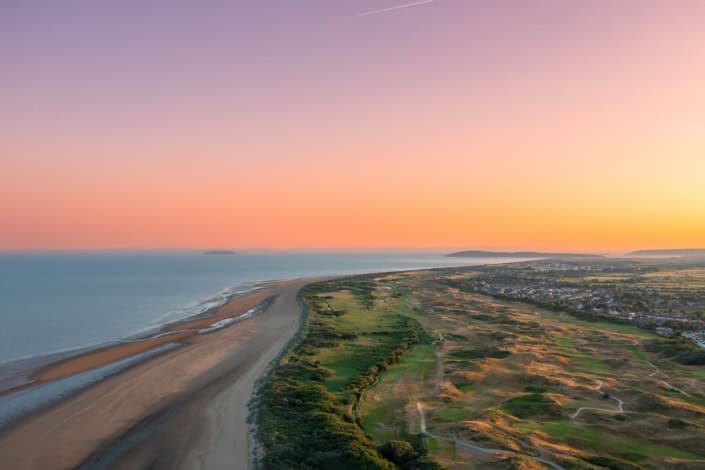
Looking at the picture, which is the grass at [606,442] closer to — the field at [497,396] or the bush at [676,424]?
the field at [497,396]

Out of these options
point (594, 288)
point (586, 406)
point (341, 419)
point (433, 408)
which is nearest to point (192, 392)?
point (341, 419)

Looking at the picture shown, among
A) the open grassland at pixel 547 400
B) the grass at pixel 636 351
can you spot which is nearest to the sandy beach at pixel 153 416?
the open grassland at pixel 547 400

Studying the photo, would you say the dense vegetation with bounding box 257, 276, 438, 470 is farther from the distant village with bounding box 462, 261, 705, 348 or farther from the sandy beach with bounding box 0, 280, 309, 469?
the distant village with bounding box 462, 261, 705, 348

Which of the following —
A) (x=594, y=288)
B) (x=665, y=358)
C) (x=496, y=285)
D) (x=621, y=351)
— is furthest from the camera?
(x=496, y=285)

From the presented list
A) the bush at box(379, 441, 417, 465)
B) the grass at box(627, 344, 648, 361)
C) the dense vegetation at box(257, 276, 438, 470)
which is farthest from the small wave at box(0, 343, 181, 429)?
the grass at box(627, 344, 648, 361)

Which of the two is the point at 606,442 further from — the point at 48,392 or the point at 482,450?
the point at 48,392

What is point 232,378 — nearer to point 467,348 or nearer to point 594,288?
point 467,348
